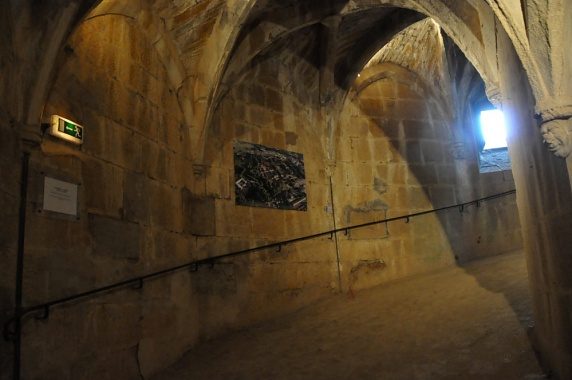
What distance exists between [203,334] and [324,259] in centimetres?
195

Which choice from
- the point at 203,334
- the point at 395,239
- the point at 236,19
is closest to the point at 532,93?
the point at 236,19

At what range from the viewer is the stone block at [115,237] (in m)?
3.85

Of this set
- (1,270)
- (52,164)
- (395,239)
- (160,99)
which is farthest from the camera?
(395,239)

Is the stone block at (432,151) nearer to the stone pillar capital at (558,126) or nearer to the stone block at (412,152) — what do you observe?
the stone block at (412,152)

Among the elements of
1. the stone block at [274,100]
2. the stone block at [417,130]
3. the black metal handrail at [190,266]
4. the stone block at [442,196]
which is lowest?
the black metal handrail at [190,266]

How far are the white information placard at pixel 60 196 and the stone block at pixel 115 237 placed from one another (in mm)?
223

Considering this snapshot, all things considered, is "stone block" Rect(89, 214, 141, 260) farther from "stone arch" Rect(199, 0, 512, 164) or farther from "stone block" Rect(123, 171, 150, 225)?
"stone arch" Rect(199, 0, 512, 164)

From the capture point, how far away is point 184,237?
16.7 ft

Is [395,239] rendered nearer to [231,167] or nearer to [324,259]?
[324,259]

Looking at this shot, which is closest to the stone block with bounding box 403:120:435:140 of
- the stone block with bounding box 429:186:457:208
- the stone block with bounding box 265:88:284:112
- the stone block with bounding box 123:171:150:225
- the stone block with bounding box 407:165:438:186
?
the stone block with bounding box 407:165:438:186

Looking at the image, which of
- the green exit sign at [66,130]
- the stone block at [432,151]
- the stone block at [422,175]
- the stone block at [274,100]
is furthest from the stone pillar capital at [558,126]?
the stone block at [432,151]

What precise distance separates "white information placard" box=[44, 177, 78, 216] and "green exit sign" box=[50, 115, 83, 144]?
33 cm

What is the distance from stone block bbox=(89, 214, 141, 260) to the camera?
3.85m

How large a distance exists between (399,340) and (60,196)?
2984 mm
